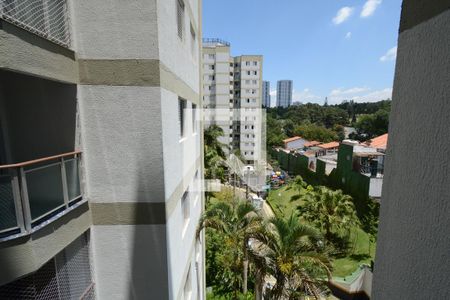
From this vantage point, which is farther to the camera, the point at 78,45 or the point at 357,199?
the point at 357,199

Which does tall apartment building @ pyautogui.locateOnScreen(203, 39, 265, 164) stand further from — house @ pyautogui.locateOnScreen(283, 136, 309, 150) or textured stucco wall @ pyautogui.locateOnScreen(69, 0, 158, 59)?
textured stucco wall @ pyautogui.locateOnScreen(69, 0, 158, 59)

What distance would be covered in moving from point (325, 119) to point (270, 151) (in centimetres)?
5342

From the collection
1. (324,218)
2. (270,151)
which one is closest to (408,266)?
(324,218)

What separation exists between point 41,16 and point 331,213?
19039mm

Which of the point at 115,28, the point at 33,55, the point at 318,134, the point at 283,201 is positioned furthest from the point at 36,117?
the point at 318,134

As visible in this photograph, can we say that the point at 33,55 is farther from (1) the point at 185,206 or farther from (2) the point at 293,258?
(2) the point at 293,258

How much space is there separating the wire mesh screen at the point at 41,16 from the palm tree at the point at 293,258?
6.39m

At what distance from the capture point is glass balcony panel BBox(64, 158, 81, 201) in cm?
360

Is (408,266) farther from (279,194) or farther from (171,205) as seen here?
(279,194)

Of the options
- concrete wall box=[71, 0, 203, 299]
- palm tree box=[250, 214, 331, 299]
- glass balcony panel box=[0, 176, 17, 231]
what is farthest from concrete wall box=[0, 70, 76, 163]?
palm tree box=[250, 214, 331, 299]

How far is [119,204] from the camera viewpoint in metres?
4.01

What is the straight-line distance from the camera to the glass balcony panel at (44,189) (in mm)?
3031

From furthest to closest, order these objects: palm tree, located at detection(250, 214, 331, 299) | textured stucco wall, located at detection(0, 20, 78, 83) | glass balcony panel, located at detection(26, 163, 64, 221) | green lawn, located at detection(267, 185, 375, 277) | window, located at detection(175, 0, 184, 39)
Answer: green lawn, located at detection(267, 185, 375, 277) → palm tree, located at detection(250, 214, 331, 299) → window, located at detection(175, 0, 184, 39) → glass balcony panel, located at detection(26, 163, 64, 221) → textured stucco wall, located at detection(0, 20, 78, 83)

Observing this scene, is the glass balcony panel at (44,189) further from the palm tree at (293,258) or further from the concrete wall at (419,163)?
the palm tree at (293,258)
